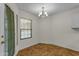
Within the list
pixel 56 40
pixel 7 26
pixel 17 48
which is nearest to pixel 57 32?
pixel 56 40

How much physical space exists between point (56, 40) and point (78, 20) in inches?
18.8

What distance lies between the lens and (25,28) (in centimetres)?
156

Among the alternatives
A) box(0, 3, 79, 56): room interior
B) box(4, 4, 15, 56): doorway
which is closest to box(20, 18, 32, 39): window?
box(0, 3, 79, 56): room interior

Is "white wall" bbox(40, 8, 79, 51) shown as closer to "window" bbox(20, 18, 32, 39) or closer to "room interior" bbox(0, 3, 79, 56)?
"room interior" bbox(0, 3, 79, 56)

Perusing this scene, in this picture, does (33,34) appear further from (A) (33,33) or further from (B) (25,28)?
(B) (25,28)

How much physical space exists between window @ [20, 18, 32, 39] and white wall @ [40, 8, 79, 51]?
0.20m

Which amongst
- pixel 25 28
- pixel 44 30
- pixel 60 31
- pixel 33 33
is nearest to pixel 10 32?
pixel 25 28

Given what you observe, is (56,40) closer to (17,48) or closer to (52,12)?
(52,12)

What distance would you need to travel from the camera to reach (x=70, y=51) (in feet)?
5.25

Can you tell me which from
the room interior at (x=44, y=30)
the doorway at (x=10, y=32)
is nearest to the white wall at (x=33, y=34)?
the room interior at (x=44, y=30)

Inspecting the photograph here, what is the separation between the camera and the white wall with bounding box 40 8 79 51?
1.58m

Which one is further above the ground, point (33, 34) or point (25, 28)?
point (25, 28)

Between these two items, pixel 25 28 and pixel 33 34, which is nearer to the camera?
pixel 25 28

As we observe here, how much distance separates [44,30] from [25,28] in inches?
12.6
